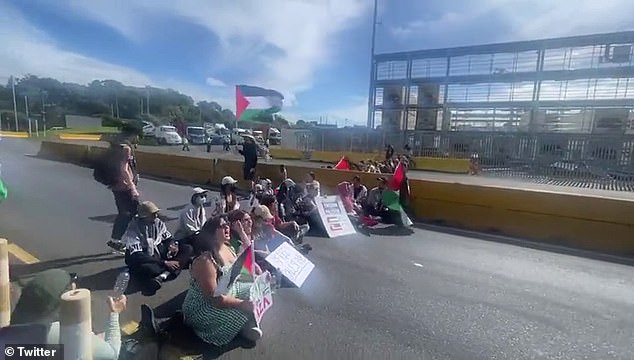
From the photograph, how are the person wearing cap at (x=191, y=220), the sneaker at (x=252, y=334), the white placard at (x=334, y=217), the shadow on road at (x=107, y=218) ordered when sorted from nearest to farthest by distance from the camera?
the sneaker at (x=252, y=334) < the person wearing cap at (x=191, y=220) < the white placard at (x=334, y=217) < the shadow on road at (x=107, y=218)

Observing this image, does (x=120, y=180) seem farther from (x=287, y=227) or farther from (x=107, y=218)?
(x=287, y=227)

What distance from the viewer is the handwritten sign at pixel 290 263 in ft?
13.9

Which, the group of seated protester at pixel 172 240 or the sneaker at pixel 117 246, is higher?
the group of seated protester at pixel 172 240

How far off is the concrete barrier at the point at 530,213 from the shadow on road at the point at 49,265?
6.15 m

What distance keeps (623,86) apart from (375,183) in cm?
2707

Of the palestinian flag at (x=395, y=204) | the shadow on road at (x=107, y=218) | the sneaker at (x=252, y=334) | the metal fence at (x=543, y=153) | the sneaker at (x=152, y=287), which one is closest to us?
the sneaker at (x=252, y=334)

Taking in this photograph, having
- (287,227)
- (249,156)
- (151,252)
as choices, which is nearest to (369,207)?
(287,227)

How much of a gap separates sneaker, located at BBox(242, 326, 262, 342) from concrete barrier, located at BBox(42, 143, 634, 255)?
5.85 m

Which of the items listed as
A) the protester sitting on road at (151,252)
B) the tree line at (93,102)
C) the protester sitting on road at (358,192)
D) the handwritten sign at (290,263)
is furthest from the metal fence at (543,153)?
the tree line at (93,102)

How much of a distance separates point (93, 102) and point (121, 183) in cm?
6470

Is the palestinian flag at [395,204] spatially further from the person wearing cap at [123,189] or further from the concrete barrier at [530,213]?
the person wearing cap at [123,189]

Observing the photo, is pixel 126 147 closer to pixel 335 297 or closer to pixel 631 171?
pixel 335 297

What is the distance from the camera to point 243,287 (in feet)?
10.4

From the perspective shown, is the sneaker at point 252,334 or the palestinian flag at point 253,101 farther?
the palestinian flag at point 253,101
